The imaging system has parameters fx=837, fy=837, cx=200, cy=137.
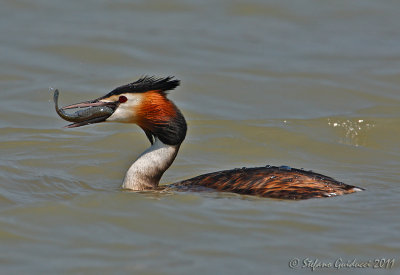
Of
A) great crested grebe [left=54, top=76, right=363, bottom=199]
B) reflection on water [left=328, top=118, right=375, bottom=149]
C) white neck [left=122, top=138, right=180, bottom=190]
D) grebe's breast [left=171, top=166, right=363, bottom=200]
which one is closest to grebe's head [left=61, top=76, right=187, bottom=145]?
great crested grebe [left=54, top=76, right=363, bottom=199]

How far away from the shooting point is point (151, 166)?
9172 millimetres

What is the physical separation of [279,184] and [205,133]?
3.69 m

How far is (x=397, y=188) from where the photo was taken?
9352mm

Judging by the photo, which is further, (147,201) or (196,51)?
(196,51)

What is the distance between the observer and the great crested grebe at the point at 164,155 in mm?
8547

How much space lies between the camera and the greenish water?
716 cm

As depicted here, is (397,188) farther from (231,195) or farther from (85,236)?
(85,236)

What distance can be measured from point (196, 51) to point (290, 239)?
877 cm

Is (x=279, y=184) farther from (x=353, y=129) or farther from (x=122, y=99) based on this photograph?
(x=353, y=129)

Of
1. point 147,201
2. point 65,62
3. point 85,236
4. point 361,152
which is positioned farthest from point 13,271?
point 65,62

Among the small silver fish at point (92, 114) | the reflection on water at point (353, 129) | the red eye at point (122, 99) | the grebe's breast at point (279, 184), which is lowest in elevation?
the grebe's breast at point (279, 184)

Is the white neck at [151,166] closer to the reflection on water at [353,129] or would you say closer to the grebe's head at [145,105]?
the grebe's head at [145,105]

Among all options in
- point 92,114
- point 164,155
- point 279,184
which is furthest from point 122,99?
point 279,184

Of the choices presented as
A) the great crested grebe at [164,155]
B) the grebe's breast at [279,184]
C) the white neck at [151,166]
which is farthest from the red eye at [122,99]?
the grebe's breast at [279,184]
